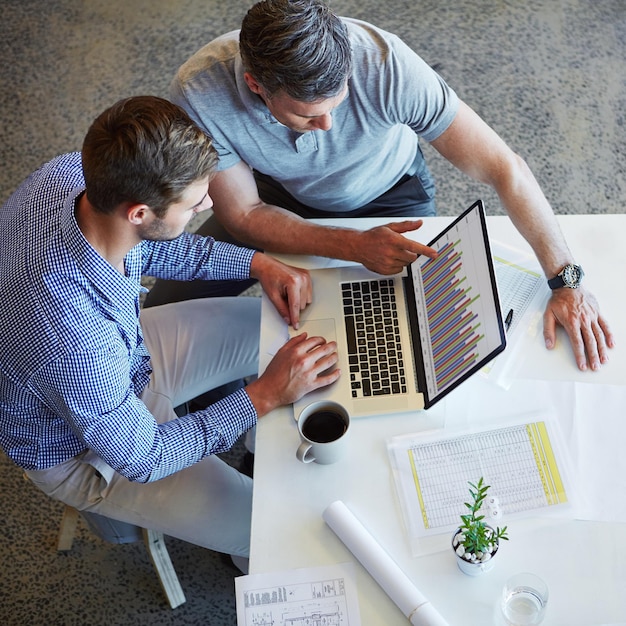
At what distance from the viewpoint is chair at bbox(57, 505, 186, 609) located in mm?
1575

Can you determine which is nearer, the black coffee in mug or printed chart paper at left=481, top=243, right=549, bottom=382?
the black coffee in mug

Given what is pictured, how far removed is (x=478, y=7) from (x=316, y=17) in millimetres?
1874

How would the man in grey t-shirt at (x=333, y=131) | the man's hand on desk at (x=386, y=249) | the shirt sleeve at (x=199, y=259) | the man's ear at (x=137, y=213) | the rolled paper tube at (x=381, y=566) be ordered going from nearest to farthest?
1. the rolled paper tube at (x=381, y=566)
2. the man's ear at (x=137, y=213)
3. the man in grey t-shirt at (x=333, y=131)
4. the man's hand on desk at (x=386, y=249)
5. the shirt sleeve at (x=199, y=259)

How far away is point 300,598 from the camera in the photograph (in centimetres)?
111

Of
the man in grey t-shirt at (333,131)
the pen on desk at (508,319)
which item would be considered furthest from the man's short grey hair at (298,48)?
the pen on desk at (508,319)

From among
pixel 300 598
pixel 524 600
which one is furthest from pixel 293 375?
pixel 524 600

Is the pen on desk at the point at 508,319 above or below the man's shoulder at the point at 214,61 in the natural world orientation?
below

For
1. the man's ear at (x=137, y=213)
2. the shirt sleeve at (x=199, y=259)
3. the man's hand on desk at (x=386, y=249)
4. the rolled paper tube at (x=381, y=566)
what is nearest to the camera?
the rolled paper tube at (x=381, y=566)

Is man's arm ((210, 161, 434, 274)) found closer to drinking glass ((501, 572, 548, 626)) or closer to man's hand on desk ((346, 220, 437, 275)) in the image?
man's hand on desk ((346, 220, 437, 275))

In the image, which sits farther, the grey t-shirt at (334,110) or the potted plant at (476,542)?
the grey t-shirt at (334,110)

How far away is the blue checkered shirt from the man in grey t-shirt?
11.2 inches

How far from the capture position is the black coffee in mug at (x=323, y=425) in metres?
1.23

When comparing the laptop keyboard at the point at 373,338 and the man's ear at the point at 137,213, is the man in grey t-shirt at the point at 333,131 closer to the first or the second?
the laptop keyboard at the point at 373,338

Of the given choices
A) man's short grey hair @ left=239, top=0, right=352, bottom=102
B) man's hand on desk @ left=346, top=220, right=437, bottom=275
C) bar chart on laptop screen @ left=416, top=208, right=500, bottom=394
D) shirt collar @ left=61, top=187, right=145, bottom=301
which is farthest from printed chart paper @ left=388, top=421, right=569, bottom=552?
man's short grey hair @ left=239, top=0, right=352, bottom=102
